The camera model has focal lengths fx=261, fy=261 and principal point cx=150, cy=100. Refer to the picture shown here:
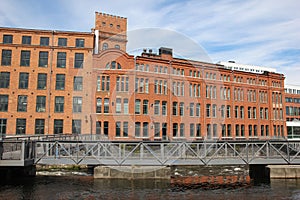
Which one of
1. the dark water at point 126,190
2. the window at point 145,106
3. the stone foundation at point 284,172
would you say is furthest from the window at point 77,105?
the stone foundation at point 284,172

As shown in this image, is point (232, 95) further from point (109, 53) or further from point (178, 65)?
point (109, 53)

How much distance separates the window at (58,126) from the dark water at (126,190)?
15.4m

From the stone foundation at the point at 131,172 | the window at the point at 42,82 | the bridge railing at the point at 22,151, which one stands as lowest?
the stone foundation at the point at 131,172

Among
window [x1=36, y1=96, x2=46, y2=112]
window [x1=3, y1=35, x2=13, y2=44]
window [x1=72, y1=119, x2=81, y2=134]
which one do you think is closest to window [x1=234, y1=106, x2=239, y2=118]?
window [x1=72, y1=119, x2=81, y2=134]

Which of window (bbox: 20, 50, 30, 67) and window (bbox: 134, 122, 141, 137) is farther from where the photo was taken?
window (bbox: 134, 122, 141, 137)

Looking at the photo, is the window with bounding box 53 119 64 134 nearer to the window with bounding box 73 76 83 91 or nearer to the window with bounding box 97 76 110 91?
the window with bounding box 73 76 83 91

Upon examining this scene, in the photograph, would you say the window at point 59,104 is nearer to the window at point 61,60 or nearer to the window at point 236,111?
the window at point 61,60

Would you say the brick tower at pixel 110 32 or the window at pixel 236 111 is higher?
the brick tower at pixel 110 32

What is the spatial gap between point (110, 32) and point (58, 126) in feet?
75.4

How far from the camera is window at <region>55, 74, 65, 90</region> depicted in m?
35.3

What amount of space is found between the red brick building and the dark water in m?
16.7

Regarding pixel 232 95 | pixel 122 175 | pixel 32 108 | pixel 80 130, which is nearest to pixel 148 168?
pixel 122 175

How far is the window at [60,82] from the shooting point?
35.3 meters

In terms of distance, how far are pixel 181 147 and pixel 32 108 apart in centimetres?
2464
